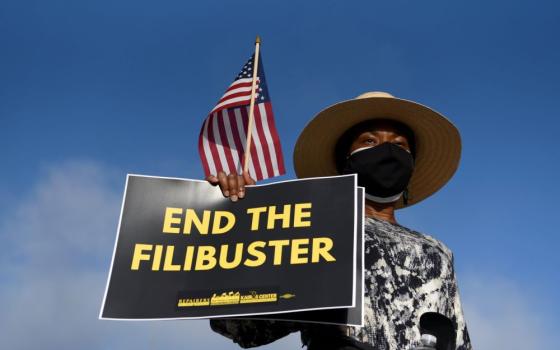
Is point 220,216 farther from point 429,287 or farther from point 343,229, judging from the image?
point 429,287

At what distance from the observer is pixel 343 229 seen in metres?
3.22

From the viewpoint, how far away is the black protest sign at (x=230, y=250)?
121 inches

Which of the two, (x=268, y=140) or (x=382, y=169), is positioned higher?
(x=268, y=140)

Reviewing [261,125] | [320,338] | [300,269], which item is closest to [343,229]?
[300,269]

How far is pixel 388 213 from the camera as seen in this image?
427 cm

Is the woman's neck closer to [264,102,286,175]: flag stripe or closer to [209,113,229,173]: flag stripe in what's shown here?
[264,102,286,175]: flag stripe

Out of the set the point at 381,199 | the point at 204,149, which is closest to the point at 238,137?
the point at 204,149

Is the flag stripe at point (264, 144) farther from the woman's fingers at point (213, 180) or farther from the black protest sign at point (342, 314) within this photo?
the black protest sign at point (342, 314)

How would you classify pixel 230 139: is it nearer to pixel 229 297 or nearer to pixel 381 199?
pixel 381 199

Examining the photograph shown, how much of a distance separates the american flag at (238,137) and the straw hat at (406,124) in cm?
25

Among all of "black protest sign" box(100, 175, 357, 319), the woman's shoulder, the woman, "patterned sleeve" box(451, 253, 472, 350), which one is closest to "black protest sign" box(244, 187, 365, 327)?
"black protest sign" box(100, 175, 357, 319)

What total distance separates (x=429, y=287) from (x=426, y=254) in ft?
0.74

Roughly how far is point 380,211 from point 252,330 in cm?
127

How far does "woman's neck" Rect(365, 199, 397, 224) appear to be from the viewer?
13.8ft
